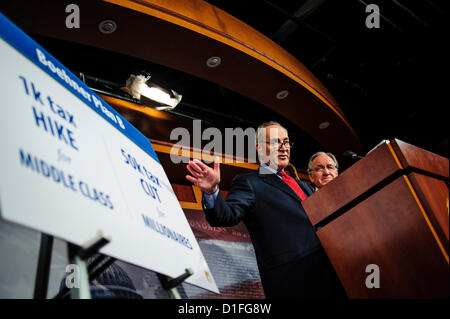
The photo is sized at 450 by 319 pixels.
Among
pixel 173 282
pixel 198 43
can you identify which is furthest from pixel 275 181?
pixel 198 43

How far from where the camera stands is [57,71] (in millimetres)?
990

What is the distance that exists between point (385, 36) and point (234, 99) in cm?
159

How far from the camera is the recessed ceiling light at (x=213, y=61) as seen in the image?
8.31 feet

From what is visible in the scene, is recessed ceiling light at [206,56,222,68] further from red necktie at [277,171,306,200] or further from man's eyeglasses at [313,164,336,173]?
red necktie at [277,171,306,200]

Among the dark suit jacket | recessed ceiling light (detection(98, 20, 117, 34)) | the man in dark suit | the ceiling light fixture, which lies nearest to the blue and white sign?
the man in dark suit

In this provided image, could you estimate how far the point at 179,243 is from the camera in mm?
1075

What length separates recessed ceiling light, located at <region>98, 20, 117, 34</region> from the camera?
2.09m

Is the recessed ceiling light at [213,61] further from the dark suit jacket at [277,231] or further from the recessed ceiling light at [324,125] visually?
the recessed ceiling light at [324,125]

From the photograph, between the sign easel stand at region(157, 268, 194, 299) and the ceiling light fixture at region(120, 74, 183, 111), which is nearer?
the sign easel stand at region(157, 268, 194, 299)

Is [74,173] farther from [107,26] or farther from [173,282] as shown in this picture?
[107,26]

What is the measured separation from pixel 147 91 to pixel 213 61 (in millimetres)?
681

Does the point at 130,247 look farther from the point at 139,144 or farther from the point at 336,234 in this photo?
the point at 336,234

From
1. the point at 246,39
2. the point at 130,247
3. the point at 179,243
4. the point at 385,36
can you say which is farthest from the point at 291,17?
the point at 130,247

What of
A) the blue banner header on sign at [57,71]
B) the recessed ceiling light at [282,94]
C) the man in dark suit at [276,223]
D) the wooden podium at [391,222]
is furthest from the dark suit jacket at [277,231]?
the recessed ceiling light at [282,94]
